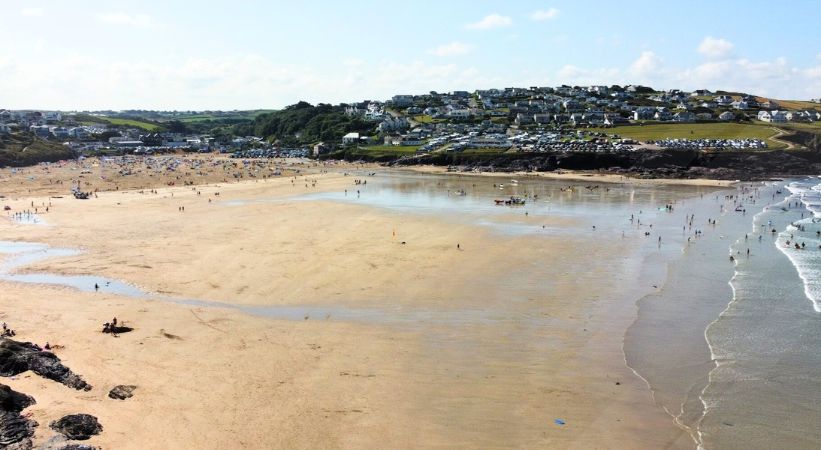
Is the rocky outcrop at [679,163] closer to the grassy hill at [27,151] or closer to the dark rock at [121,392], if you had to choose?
the grassy hill at [27,151]

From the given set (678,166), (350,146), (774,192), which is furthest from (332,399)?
(350,146)

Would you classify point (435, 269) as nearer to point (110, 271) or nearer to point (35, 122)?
point (110, 271)

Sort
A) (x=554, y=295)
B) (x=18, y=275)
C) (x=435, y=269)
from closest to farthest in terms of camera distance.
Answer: (x=554, y=295) → (x=18, y=275) → (x=435, y=269)

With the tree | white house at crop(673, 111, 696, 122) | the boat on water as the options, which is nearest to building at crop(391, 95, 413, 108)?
the tree

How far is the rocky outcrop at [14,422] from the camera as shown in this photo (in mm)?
12820

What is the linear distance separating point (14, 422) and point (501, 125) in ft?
398

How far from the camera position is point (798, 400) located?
1656 centimetres

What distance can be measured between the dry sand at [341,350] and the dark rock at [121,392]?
0.98ft

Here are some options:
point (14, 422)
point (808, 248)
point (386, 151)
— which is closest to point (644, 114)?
point (386, 151)

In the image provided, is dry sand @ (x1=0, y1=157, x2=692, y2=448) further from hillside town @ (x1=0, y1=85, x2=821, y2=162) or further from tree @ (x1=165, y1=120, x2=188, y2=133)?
tree @ (x1=165, y1=120, x2=188, y2=133)

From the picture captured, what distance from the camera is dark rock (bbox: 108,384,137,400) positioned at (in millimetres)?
16141

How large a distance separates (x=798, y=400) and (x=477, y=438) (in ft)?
31.1

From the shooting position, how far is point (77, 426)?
45.6 feet

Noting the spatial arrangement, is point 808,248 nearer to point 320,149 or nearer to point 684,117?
point 684,117
